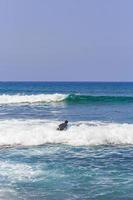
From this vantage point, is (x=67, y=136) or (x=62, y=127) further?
(x=62, y=127)

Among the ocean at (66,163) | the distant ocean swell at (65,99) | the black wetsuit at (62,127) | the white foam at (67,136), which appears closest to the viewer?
the ocean at (66,163)

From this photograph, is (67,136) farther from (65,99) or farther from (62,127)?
(65,99)

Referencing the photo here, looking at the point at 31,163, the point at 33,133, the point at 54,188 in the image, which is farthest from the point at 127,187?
the point at 33,133

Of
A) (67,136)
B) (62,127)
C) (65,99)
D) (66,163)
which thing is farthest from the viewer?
(65,99)

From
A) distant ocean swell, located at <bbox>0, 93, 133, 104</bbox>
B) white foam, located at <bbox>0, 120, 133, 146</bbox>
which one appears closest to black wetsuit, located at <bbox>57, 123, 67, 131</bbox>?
white foam, located at <bbox>0, 120, 133, 146</bbox>

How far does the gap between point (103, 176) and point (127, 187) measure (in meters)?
1.24

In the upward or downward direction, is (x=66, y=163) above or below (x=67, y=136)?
below

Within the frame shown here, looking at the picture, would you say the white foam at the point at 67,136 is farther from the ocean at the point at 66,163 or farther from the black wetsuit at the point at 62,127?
the black wetsuit at the point at 62,127

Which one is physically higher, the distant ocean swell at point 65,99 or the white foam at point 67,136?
the distant ocean swell at point 65,99

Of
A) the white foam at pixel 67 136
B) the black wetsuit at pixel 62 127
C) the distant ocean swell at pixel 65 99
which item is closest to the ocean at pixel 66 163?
the white foam at pixel 67 136

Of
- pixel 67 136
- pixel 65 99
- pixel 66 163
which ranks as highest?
pixel 65 99

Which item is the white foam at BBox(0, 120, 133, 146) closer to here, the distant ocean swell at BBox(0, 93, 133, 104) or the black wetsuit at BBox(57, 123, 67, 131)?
the black wetsuit at BBox(57, 123, 67, 131)

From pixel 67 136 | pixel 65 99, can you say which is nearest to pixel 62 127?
pixel 67 136

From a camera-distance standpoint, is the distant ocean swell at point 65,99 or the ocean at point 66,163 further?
the distant ocean swell at point 65,99
